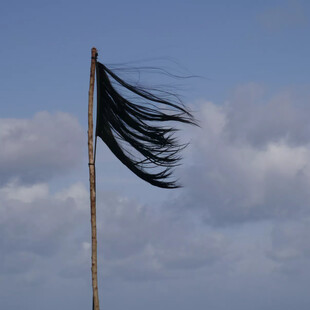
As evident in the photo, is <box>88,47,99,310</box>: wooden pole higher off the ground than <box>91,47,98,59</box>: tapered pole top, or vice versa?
<box>91,47,98,59</box>: tapered pole top

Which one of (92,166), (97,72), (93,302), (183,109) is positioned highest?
(97,72)

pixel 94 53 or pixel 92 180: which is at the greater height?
pixel 94 53

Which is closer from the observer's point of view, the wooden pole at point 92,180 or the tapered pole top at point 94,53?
the wooden pole at point 92,180

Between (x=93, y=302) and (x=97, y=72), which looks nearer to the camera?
(x=93, y=302)

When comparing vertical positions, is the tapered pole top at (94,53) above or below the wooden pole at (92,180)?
above

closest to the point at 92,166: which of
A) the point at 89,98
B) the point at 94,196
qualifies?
the point at 94,196

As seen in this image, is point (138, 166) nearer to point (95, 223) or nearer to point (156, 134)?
point (156, 134)

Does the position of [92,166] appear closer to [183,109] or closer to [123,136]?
[123,136]

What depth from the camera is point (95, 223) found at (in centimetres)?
1278

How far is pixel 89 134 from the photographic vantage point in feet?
43.6

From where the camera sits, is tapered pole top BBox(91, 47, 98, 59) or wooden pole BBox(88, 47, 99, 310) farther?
tapered pole top BBox(91, 47, 98, 59)

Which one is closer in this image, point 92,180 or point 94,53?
point 92,180

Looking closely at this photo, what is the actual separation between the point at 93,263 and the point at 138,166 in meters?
2.32

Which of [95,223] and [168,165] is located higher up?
[168,165]
